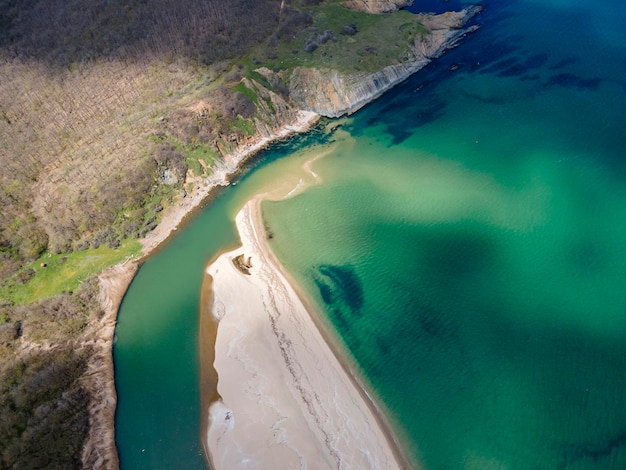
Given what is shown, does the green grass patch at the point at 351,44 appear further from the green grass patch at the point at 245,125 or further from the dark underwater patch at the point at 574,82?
the dark underwater patch at the point at 574,82

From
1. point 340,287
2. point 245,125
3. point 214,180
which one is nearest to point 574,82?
point 245,125

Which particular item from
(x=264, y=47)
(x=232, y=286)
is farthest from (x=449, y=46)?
(x=232, y=286)

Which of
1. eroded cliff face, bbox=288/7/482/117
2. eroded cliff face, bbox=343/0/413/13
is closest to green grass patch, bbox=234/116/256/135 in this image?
eroded cliff face, bbox=288/7/482/117

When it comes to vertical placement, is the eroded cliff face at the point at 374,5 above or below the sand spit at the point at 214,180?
above

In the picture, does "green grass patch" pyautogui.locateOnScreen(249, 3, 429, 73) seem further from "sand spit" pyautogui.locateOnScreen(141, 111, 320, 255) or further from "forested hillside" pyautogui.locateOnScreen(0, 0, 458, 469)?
"sand spit" pyautogui.locateOnScreen(141, 111, 320, 255)

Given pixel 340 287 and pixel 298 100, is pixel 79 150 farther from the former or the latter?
pixel 340 287

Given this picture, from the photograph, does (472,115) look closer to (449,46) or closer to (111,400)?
(449,46)

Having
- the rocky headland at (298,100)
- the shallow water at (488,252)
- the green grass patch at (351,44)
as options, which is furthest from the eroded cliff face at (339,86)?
the shallow water at (488,252)
